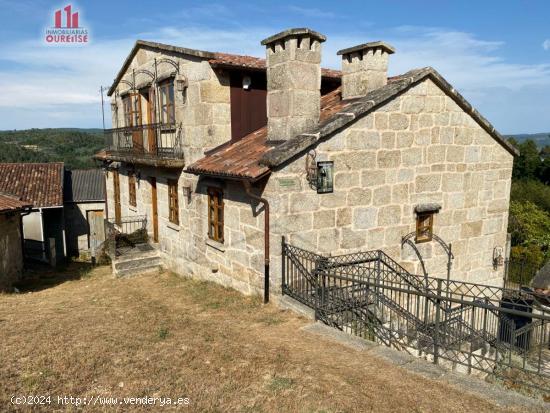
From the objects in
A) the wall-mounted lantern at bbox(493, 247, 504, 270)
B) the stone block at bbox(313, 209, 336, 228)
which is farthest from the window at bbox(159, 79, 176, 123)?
the wall-mounted lantern at bbox(493, 247, 504, 270)

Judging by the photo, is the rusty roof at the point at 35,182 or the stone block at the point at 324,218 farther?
the rusty roof at the point at 35,182

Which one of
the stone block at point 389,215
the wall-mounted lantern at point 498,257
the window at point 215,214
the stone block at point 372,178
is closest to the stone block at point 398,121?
the stone block at point 372,178

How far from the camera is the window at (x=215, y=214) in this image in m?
9.51

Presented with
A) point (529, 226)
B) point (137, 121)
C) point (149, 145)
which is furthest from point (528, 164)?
point (149, 145)

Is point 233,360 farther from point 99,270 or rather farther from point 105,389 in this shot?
point 99,270

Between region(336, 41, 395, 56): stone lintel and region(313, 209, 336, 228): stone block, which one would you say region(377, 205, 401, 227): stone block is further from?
region(336, 41, 395, 56): stone lintel

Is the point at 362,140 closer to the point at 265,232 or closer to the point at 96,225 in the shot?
the point at 265,232

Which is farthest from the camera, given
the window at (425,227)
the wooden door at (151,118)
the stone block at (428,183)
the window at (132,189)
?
the window at (132,189)

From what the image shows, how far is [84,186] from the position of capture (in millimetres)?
25484

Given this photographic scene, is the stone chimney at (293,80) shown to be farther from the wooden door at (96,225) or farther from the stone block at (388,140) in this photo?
the wooden door at (96,225)

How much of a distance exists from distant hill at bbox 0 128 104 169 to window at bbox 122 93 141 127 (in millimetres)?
33241

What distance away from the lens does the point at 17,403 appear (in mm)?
4355

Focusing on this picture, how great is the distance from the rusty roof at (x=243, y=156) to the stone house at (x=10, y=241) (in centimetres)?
625

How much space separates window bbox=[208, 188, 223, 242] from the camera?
31.2ft
